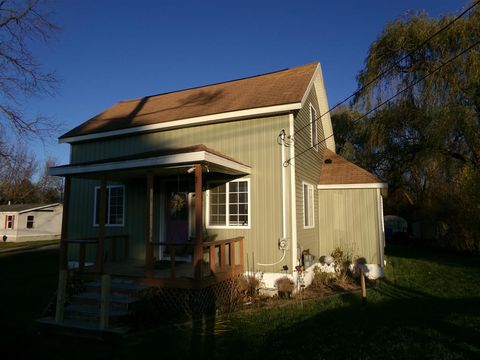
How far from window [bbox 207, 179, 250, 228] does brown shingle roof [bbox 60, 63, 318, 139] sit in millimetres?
2073

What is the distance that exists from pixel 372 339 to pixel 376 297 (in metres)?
3.68

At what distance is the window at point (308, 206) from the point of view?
443 inches

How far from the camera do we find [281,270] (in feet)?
31.2

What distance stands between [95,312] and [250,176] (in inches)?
193

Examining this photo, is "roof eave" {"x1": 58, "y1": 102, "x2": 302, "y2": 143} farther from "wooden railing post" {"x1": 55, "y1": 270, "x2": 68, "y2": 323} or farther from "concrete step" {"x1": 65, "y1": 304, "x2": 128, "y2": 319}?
"concrete step" {"x1": 65, "y1": 304, "x2": 128, "y2": 319}

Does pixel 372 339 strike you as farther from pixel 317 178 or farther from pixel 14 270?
pixel 14 270

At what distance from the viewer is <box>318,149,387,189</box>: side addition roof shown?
485 inches

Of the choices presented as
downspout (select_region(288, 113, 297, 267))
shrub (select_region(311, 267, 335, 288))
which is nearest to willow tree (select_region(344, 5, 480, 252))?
downspout (select_region(288, 113, 297, 267))

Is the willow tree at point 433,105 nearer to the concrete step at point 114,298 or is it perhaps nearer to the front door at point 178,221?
the front door at point 178,221

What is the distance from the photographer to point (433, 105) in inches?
632

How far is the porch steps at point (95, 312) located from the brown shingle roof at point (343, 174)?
295 inches

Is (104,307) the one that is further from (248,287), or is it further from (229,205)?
(229,205)

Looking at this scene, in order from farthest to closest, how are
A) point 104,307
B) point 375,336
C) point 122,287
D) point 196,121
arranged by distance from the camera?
point 196,121 < point 122,287 < point 104,307 < point 375,336

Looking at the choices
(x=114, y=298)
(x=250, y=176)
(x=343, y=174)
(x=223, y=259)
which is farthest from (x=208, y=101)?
(x=114, y=298)
